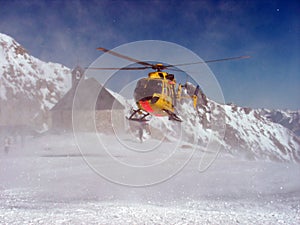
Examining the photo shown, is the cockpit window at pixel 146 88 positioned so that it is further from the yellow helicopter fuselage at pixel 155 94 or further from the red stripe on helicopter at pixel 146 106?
the red stripe on helicopter at pixel 146 106

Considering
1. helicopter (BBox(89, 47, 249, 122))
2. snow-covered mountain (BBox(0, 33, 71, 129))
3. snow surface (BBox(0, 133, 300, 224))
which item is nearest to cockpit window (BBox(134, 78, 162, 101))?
helicopter (BBox(89, 47, 249, 122))

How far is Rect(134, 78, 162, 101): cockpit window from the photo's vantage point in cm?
1201

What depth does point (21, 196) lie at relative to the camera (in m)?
14.5

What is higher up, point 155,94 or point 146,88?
point 146,88

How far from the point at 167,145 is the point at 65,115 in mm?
20935

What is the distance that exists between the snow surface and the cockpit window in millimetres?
5017

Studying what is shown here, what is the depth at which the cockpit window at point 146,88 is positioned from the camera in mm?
12008

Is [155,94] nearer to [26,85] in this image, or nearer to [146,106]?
[146,106]

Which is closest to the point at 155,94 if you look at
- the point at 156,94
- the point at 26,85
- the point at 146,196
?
the point at 156,94

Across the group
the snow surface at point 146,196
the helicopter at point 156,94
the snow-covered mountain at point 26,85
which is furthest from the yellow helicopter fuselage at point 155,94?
the snow-covered mountain at point 26,85

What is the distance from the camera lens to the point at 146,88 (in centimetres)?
1207

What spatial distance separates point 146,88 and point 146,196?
6789 mm

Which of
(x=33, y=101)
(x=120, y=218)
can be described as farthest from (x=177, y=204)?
(x=33, y=101)

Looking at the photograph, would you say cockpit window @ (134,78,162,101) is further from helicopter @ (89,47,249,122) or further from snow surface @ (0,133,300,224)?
snow surface @ (0,133,300,224)
